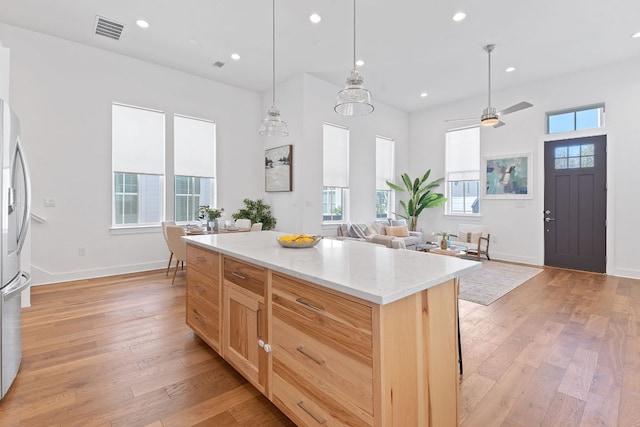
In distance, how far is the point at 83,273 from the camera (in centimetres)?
472

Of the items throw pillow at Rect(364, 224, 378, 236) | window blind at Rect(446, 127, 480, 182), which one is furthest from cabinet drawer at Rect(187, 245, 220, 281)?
window blind at Rect(446, 127, 480, 182)

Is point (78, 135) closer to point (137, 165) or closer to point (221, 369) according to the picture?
point (137, 165)

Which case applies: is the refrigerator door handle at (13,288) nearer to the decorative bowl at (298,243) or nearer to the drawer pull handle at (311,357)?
the decorative bowl at (298,243)

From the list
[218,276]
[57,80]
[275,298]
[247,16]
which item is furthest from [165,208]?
[275,298]

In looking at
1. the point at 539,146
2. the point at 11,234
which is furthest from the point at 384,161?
the point at 11,234

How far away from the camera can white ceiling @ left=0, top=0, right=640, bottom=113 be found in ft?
12.3

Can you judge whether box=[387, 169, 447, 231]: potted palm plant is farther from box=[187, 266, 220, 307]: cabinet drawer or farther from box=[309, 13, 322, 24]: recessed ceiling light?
box=[187, 266, 220, 307]: cabinet drawer

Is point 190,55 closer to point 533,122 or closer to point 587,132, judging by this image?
point 533,122

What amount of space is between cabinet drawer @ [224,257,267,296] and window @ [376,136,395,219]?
19.5 feet

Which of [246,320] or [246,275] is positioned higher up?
[246,275]

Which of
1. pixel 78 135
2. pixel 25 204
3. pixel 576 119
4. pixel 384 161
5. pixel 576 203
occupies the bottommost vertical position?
pixel 25 204

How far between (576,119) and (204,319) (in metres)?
7.10

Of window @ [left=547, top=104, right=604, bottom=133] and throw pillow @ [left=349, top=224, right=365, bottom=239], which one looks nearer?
window @ [left=547, top=104, right=604, bottom=133]

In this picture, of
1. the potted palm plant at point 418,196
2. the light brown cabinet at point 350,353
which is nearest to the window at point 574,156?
the potted palm plant at point 418,196
